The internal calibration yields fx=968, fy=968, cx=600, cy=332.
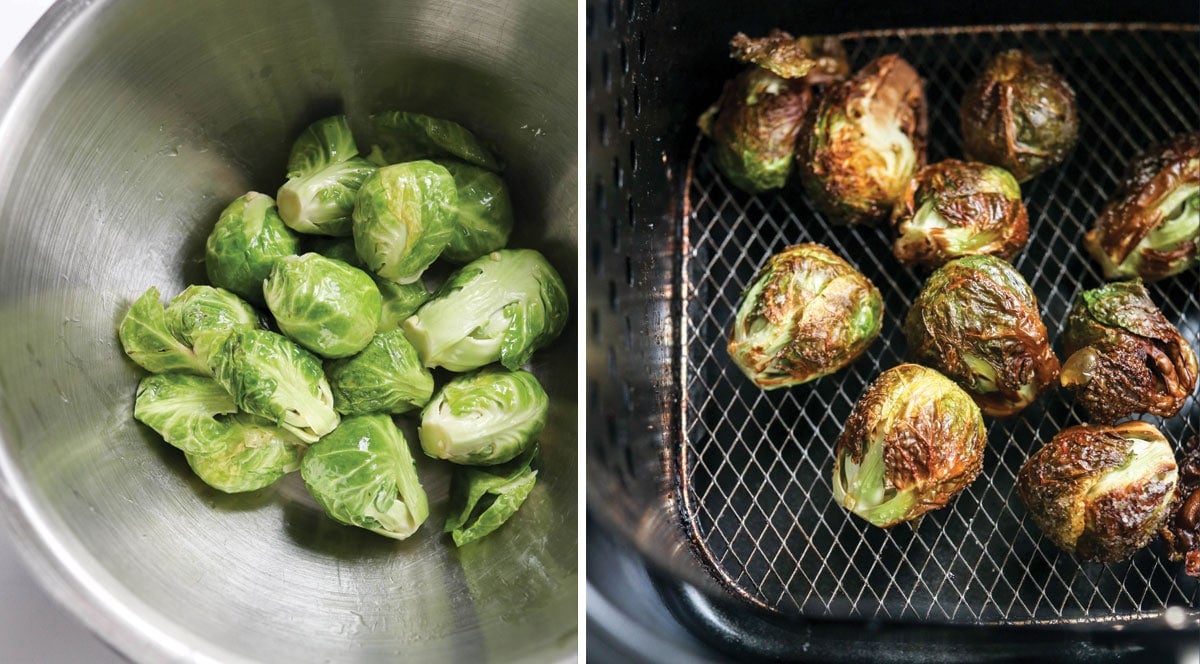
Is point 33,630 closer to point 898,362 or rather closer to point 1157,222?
point 898,362

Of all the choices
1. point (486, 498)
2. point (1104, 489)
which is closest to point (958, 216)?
point (1104, 489)

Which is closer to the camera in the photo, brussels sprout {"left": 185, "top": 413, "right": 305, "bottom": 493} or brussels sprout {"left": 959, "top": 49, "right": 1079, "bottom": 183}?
brussels sprout {"left": 185, "top": 413, "right": 305, "bottom": 493}

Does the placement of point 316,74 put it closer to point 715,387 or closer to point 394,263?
point 394,263

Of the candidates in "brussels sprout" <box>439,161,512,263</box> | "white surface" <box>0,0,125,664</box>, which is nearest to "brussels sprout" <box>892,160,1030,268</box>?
"brussels sprout" <box>439,161,512,263</box>

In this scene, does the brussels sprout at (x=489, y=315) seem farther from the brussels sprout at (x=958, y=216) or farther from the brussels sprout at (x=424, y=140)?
the brussels sprout at (x=958, y=216)

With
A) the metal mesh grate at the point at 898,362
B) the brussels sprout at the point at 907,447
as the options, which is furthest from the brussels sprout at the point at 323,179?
the brussels sprout at the point at 907,447

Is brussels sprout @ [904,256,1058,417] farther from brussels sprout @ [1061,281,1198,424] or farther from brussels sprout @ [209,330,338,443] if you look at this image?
brussels sprout @ [209,330,338,443]

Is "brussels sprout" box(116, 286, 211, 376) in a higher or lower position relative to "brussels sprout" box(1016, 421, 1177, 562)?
higher
